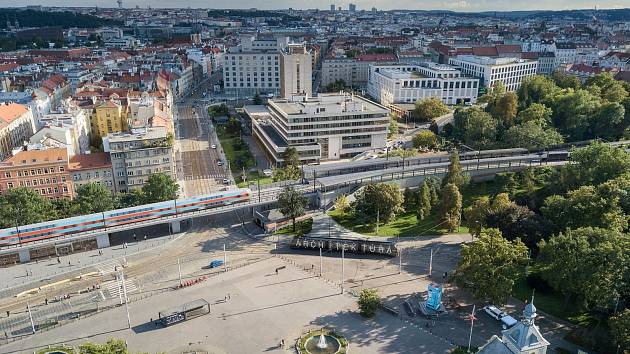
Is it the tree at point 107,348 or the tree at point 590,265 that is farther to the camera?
the tree at point 590,265

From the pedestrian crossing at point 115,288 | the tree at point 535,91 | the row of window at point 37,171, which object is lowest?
the pedestrian crossing at point 115,288

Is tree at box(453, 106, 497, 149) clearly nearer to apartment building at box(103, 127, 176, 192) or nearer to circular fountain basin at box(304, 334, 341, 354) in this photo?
apartment building at box(103, 127, 176, 192)

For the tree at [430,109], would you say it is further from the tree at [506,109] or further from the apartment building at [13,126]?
the apartment building at [13,126]

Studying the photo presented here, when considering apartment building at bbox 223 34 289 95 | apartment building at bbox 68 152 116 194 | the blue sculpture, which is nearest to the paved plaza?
the blue sculpture

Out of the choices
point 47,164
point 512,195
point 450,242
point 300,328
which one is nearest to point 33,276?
point 47,164

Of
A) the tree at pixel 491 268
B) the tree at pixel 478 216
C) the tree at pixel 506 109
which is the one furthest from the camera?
the tree at pixel 506 109

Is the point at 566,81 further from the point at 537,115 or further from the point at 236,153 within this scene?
the point at 236,153

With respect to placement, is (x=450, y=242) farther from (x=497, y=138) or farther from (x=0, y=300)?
(x=0, y=300)

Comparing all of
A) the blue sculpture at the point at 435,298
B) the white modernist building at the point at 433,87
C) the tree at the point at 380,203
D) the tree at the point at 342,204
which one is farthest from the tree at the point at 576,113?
the blue sculpture at the point at 435,298

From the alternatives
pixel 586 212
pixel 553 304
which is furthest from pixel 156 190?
pixel 586 212
